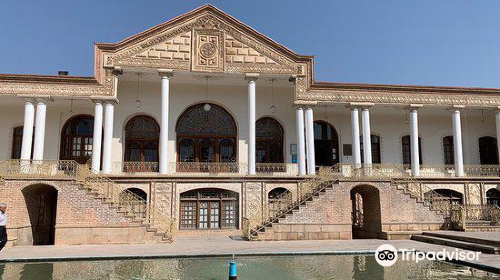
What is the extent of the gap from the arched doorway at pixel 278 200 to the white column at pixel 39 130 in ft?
35.2

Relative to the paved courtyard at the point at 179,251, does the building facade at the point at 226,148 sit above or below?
A: above

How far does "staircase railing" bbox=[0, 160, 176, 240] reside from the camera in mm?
15688

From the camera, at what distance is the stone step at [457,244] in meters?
12.1

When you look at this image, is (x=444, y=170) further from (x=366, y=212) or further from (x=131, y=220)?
(x=131, y=220)

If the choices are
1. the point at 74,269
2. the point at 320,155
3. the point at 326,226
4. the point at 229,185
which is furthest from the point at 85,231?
the point at 320,155

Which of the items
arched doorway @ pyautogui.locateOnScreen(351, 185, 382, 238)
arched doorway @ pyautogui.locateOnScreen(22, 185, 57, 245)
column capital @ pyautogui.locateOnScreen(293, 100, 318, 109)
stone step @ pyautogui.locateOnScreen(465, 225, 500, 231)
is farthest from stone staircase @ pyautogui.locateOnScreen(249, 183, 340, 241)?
arched doorway @ pyautogui.locateOnScreen(22, 185, 57, 245)

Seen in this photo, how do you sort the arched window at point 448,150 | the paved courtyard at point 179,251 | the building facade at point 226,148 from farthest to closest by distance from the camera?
the arched window at point 448,150
the building facade at point 226,148
the paved courtyard at point 179,251

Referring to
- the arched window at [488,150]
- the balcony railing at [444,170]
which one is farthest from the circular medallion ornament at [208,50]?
the arched window at [488,150]

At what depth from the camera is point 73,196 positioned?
15422mm

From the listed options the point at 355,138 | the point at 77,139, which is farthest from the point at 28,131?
the point at 355,138

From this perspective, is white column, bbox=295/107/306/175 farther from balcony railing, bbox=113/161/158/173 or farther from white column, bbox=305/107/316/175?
balcony railing, bbox=113/161/158/173

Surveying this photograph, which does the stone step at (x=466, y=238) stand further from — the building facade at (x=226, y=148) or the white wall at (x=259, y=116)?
the white wall at (x=259, y=116)

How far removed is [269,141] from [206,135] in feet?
11.4

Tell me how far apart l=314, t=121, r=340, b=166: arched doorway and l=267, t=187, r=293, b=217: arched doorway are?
411cm
